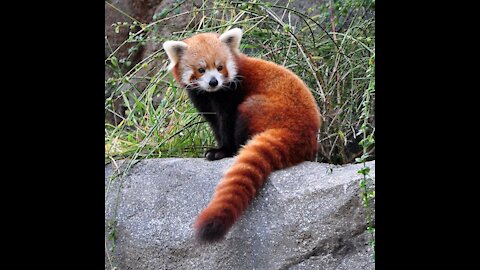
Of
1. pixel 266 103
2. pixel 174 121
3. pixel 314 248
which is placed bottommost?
pixel 174 121

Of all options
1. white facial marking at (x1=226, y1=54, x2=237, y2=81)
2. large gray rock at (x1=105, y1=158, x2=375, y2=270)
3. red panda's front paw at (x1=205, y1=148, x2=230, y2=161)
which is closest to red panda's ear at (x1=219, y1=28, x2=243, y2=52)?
white facial marking at (x1=226, y1=54, x2=237, y2=81)

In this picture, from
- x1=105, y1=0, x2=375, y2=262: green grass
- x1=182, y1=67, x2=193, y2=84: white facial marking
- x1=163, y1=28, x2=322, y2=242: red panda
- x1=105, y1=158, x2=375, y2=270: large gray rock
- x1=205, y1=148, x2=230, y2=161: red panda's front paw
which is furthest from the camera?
x1=105, y1=0, x2=375, y2=262: green grass

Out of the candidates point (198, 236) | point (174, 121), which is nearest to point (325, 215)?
point (198, 236)

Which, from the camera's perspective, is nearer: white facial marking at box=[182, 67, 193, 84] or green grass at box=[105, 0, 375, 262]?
white facial marking at box=[182, 67, 193, 84]

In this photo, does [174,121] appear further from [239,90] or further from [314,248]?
[314,248]

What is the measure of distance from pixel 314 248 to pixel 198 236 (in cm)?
54

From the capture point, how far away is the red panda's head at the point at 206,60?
357 cm

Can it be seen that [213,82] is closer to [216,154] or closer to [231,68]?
[231,68]

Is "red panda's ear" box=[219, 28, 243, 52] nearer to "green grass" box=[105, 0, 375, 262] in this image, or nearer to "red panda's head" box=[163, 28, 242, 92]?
"red panda's head" box=[163, 28, 242, 92]

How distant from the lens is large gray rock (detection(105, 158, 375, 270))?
2.88 metres

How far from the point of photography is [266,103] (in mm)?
3467

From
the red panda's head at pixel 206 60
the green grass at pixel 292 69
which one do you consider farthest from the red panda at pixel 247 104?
the green grass at pixel 292 69

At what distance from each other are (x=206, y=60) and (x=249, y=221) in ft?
3.31

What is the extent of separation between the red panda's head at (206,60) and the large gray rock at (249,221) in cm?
45
